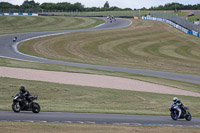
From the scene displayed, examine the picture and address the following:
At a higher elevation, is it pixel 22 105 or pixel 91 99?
pixel 22 105

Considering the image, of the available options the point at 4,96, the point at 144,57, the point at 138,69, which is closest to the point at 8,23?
Result: the point at 144,57

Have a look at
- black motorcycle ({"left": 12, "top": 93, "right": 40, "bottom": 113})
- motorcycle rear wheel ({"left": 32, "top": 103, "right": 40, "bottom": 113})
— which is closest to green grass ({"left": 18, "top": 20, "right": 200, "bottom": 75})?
motorcycle rear wheel ({"left": 32, "top": 103, "right": 40, "bottom": 113})

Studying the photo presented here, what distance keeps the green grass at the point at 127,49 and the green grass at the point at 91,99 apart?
1711 centimetres

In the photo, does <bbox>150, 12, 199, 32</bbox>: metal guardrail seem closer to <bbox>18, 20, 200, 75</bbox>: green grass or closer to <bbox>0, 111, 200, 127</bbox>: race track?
<bbox>18, 20, 200, 75</bbox>: green grass

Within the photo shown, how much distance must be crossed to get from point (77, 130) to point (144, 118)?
4866mm

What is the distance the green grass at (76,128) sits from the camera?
46.0 ft

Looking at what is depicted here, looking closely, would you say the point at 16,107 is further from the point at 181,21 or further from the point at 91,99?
the point at 181,21

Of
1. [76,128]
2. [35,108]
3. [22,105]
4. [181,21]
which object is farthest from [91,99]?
[181,21]

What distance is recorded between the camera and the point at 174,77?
3678cm

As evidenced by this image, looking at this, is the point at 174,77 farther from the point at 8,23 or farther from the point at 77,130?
the point at 8,23

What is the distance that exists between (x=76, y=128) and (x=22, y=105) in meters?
4.13

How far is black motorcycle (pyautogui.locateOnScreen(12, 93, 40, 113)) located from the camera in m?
17.5

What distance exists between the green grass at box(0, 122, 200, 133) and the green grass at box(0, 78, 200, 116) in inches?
140

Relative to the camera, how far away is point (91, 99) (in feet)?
77.9
